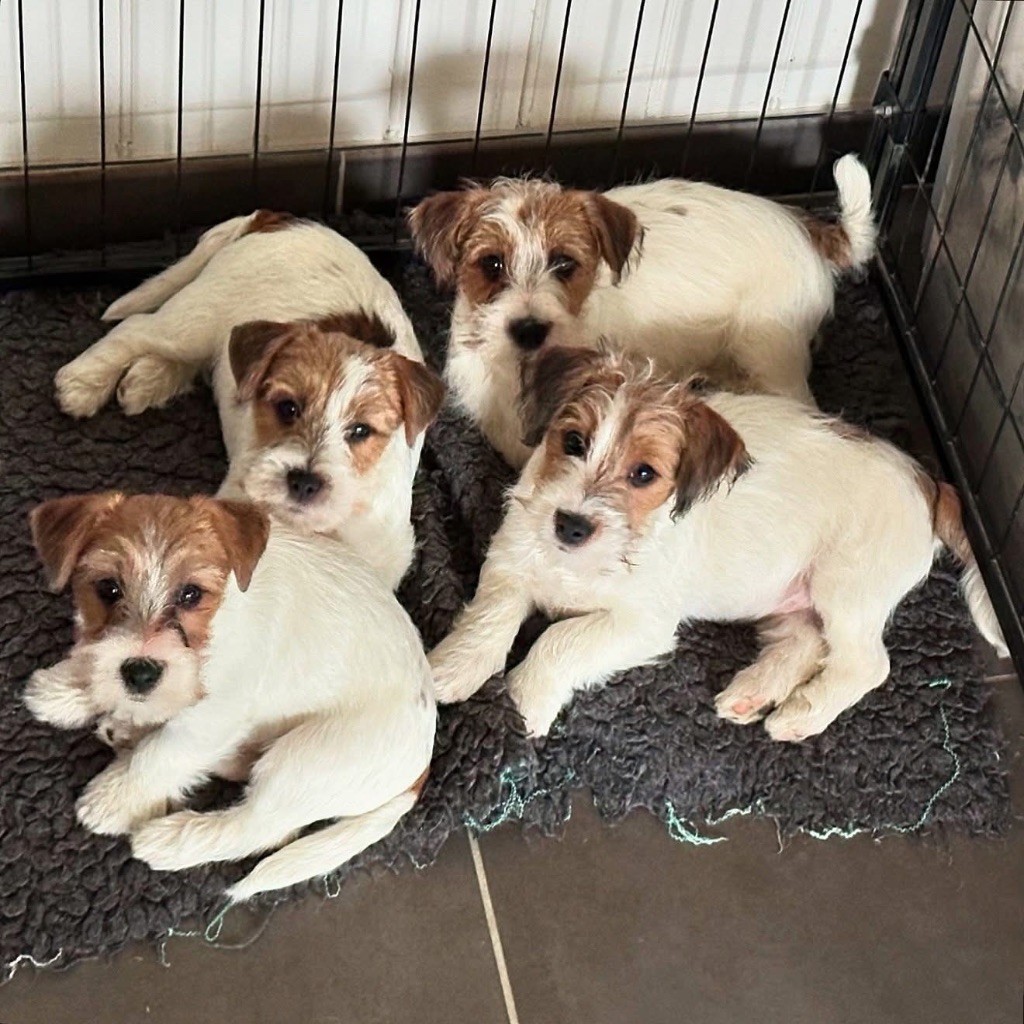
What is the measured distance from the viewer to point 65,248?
4.20 metres

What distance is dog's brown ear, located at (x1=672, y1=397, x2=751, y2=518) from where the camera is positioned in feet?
10.5

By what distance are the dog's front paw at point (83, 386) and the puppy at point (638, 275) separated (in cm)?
78

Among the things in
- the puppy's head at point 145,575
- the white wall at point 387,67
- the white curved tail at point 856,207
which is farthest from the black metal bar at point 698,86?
the puppy's head at point 145,575

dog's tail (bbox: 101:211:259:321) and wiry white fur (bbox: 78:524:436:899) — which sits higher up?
dog's tail (bbox: 101:211:259:321)

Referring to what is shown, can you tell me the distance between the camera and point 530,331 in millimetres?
3654

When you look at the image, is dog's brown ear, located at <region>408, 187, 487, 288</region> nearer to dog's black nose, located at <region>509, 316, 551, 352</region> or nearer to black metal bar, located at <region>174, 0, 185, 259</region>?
dog's black nose, located at <region>509, 316, 551, 352</region>

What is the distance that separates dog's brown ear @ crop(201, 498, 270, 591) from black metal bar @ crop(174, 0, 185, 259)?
147cm

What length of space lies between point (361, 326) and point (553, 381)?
20.9 inches

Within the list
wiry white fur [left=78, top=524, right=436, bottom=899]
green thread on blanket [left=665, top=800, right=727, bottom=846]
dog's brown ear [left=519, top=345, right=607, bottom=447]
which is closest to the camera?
wiry white fur [left=78, top=524, right=436, bottom=899]

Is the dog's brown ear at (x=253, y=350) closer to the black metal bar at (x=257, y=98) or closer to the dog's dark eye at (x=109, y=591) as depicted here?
the dog's dark eye at (x=109, y=591)

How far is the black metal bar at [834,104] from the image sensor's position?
4312 millimetres

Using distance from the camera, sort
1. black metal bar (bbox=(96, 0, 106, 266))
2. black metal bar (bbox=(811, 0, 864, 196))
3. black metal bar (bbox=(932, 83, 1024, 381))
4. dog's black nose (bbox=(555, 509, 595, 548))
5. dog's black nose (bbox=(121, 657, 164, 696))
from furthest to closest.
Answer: black metal bar (bbox=(811, 0, 864, 196)), black metal bar (bbox=(96, 0, 106, 266)), black metal bar (bbox=(932, 83, 1024, 381)), dog's black nose (bbox=(555, 509, 595, 548)), dog's black nose (bbox=(121, 657, 164, 696))

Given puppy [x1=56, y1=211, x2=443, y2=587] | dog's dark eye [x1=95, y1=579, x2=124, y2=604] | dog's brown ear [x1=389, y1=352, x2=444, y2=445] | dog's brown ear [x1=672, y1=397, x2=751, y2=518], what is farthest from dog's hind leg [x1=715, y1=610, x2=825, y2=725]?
dog's dark eye [x1=95, y1=579, x2=124, y2=604]

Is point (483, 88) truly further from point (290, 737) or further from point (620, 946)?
point (620, 946)
